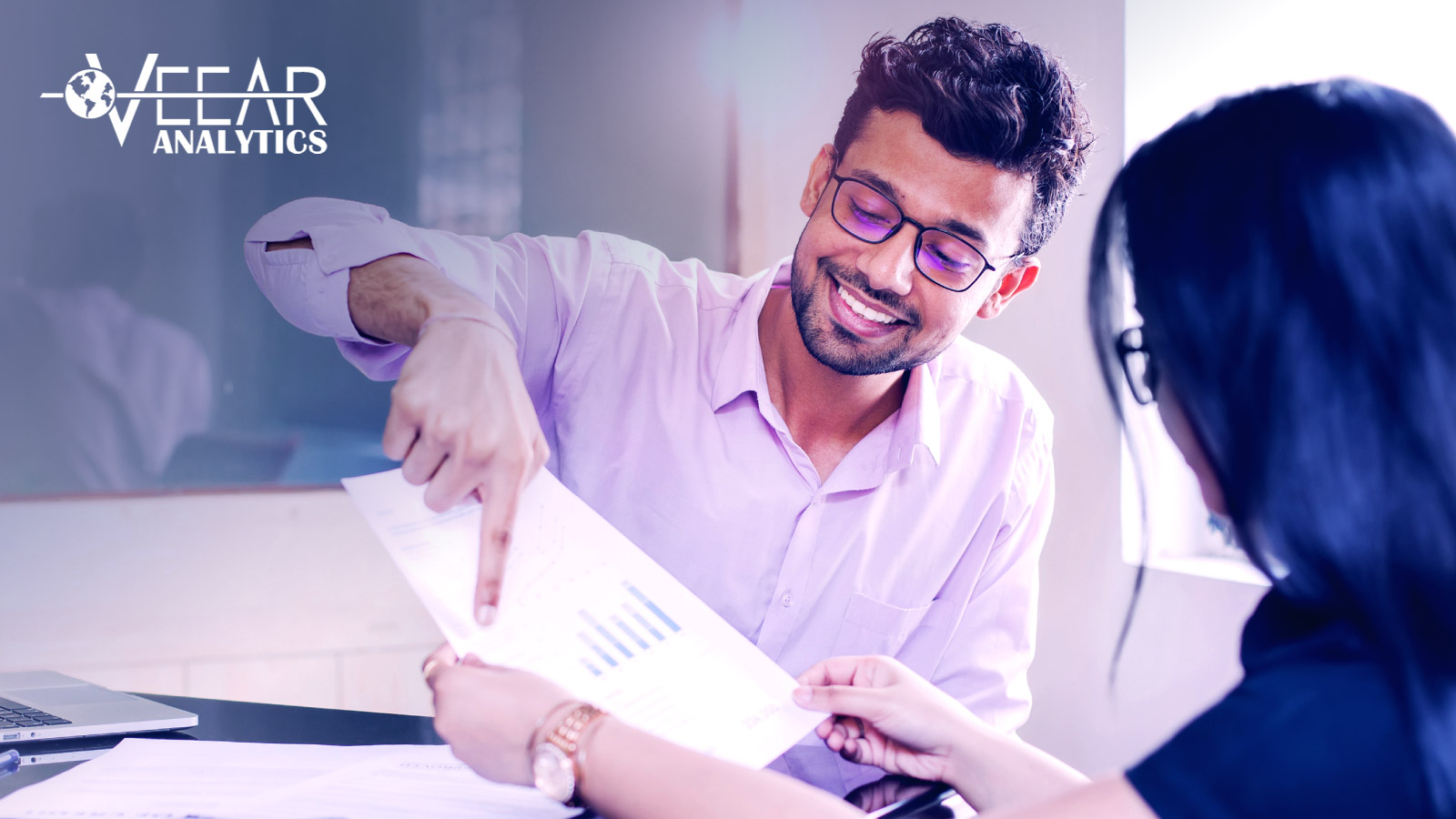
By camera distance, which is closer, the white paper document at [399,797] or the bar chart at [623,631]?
the white paper document at [399,797]

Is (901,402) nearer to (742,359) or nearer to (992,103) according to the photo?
(742,359)

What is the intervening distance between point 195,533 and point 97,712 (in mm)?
925

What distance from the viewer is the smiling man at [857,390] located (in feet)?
4.20

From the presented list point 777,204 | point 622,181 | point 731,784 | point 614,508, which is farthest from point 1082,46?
point 731,784

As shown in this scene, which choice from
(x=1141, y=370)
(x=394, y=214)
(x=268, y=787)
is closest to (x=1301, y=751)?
(x=1141, y=370)

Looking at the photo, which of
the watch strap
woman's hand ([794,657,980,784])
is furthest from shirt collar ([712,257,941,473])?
the watch strap

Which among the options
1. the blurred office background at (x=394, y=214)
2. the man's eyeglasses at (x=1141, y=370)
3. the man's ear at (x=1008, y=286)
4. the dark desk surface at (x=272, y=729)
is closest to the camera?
the man's eyeglasses at (x=1141, y=370)

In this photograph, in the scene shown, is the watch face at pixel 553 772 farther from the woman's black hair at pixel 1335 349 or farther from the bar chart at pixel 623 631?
the woman's black hair at pixel 1335 349

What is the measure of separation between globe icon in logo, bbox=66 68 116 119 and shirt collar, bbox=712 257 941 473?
1.26 meters

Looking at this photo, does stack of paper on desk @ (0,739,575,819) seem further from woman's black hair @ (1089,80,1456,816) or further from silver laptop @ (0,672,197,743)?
woman's black hair @ (1089,80,1456,816)

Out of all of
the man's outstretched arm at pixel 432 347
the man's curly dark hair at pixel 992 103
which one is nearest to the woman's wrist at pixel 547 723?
the man's outstretched arm at pixel 432 347

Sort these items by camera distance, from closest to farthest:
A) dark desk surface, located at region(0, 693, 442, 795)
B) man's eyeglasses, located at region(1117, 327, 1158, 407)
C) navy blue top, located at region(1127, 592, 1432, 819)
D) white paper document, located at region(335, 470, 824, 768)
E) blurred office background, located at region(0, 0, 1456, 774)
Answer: navy blue top, located at region(1127, 592, 1432, 819) → man's eyeglasses, located at region(1117, 327, 1158, 407) → white paper document, located at region(335, 470, 824, 768) → dark desk surface, located at region(0, 693, 442, 795) → blurred office background, located at region(0, 0, 1456, 774)

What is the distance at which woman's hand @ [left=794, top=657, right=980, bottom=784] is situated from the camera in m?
0.85

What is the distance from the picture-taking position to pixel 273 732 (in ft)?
3.18
